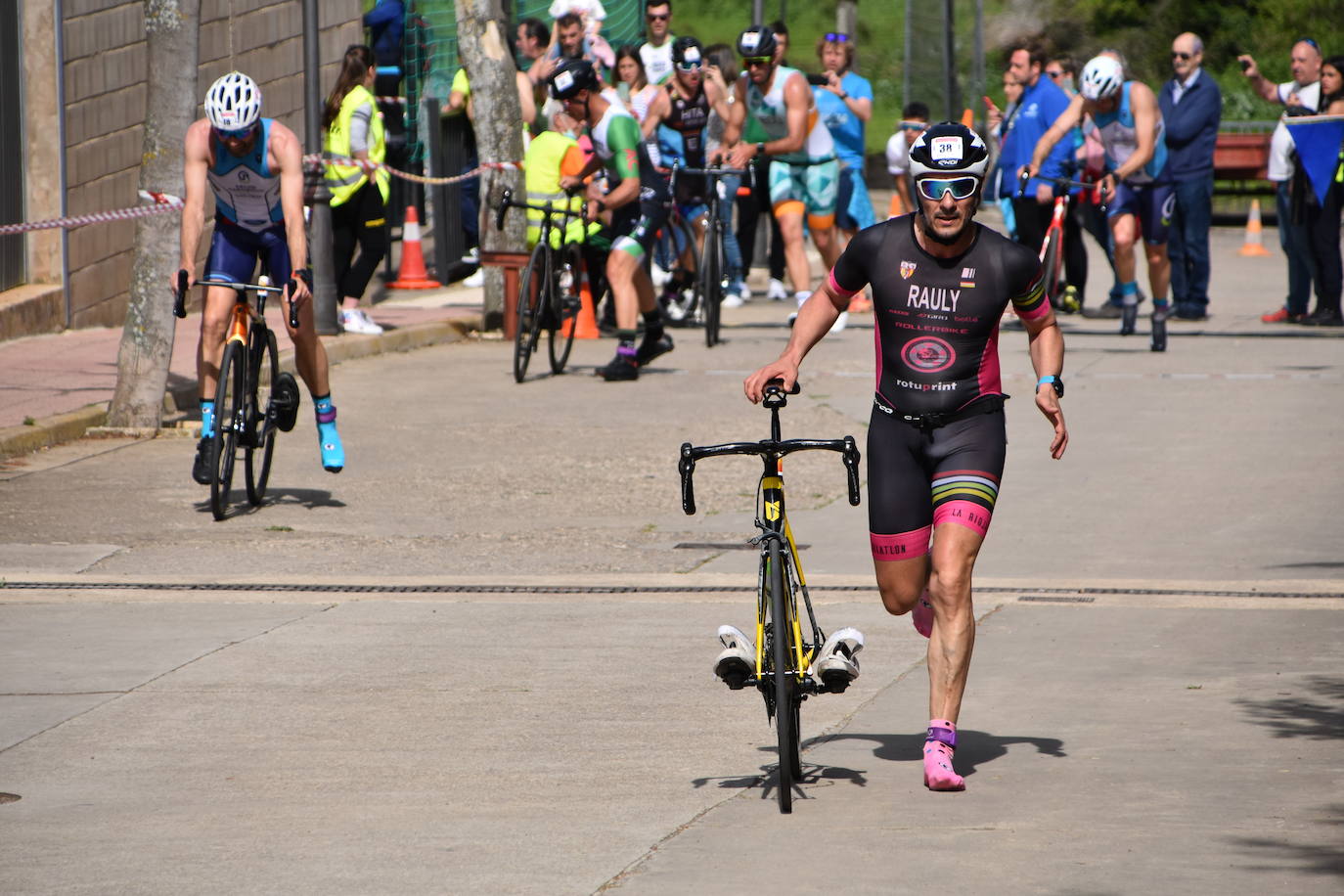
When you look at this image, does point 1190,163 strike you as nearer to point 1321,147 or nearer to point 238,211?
point 1321,147

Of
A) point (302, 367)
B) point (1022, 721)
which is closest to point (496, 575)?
point (302, 367)

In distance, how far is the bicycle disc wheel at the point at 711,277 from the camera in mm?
15922

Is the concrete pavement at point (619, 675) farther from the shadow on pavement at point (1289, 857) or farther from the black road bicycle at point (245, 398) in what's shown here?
the black road bicycle at point (245, 398)

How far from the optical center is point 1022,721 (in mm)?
6543

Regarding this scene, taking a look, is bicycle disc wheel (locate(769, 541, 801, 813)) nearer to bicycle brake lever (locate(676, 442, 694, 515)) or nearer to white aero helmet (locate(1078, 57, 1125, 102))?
bicycle brake lever (locate(676, 442, 694, 515))

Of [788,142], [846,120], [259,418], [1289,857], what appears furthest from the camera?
[846,120]

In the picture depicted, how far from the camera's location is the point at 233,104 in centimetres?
978

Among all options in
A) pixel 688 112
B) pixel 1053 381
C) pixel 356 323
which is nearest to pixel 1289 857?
pixel 1053 381

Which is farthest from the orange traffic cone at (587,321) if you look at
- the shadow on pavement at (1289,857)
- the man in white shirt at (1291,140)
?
the shadow on pavement at (1289,857)

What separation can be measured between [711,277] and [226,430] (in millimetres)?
6584

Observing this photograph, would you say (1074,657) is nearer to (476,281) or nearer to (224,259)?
(224,259)

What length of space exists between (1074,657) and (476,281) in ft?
44.4

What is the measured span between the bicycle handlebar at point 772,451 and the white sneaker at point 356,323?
1066 centimetres

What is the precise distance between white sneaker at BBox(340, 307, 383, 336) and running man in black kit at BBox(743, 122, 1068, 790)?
34.0 feet
